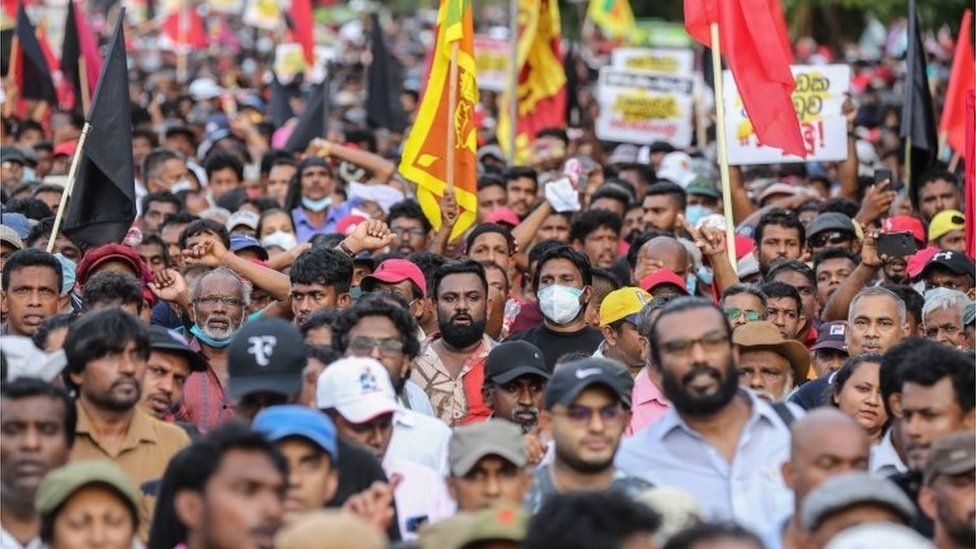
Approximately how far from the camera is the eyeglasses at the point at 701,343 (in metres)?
7.43

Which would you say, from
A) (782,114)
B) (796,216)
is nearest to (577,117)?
(796,216)

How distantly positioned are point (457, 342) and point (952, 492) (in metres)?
4.10

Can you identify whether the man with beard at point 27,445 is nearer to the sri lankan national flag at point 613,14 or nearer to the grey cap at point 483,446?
the grey cap at point 483,446

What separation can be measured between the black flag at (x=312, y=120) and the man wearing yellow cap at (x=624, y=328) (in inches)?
333

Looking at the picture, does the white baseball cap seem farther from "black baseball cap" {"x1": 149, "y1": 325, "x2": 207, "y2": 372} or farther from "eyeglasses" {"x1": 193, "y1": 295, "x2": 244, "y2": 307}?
"eyeglasses" {"x1": 193, "y1": 295, "x2": 244, "y2": 307}

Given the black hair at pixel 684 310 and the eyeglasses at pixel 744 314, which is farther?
the eyeglasses at pixel 744 314

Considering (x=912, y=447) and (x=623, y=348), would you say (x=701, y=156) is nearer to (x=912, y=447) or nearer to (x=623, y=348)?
(x=623, y=348)

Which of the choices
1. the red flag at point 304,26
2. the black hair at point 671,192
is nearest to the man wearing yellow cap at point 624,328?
the black hair at point 671,192

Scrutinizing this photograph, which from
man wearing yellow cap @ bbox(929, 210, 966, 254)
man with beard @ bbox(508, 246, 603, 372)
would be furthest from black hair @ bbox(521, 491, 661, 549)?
man wearing yellow cap @ bbox(929, 210, 966, 254)

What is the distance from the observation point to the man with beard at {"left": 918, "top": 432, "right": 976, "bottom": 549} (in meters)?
6.90

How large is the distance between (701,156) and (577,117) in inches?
246

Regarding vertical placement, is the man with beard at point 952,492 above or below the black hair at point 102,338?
below

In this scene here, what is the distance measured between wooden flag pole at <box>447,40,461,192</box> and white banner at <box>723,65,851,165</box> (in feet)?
9.81

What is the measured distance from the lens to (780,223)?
1359 cm
